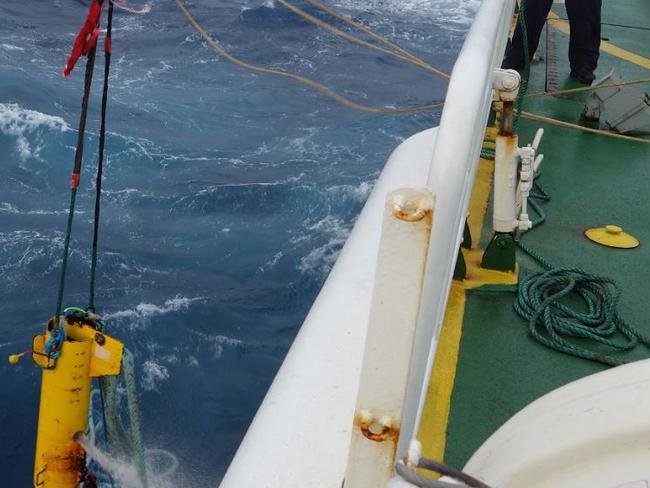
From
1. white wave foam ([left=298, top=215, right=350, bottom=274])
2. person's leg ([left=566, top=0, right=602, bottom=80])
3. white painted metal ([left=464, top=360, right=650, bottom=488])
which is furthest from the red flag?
white wave foam ([left=298, top=215, right=350, bottom=274])

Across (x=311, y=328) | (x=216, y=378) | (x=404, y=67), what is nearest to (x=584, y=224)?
(x=311, y=328)

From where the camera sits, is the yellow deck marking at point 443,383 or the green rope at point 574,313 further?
the green rope at point 574,313

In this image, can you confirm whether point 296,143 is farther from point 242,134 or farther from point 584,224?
point 584,224

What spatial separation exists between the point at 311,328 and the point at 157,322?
584 centimetres

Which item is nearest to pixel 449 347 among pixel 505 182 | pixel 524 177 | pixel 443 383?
pixel 443 383

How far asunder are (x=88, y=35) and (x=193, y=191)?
29.0ft

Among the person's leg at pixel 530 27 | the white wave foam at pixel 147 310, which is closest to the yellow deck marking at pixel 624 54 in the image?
the person's leg at pixel 530 27

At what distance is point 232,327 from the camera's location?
813 cm

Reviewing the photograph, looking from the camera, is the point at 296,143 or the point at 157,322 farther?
the point at 296,143

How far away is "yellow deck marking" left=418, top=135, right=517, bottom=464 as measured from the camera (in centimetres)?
279

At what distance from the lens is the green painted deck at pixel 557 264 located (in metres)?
3.01

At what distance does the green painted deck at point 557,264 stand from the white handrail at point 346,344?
60 centimetres

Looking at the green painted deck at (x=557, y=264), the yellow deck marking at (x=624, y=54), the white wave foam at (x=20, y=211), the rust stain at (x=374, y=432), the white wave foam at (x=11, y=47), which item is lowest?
the white wave foam at (x=20, y=211)

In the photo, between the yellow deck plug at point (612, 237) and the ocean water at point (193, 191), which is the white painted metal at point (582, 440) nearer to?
the yellow deck plug at point (612, 237)
